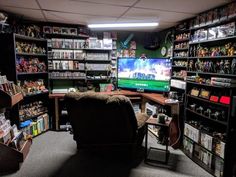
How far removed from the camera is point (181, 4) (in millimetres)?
2535

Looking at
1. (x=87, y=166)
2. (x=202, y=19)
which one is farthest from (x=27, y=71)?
(x=202, y=19)

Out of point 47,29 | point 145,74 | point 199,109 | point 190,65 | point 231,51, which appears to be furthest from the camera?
point 145,74

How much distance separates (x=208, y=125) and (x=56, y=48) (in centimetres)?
337

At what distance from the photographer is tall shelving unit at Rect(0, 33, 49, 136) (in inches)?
123

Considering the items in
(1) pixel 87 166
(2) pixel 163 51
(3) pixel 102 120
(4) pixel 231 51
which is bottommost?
(1) pixel 87 166

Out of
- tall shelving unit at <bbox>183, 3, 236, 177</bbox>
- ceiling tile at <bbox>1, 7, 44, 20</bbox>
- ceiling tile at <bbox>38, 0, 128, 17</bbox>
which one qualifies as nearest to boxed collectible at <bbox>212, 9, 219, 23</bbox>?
tall shelving unit at <bbox>183, 3, 236, 177</bbox>

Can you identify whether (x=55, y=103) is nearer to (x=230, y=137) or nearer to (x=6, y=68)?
(x=6, y=68)

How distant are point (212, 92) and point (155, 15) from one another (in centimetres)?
155

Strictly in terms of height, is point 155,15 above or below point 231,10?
Answer: above

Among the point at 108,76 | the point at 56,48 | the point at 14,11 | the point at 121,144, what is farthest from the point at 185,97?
the point at 14,11

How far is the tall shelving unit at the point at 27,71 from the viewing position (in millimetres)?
3123

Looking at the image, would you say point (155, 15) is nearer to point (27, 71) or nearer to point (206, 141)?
point (206, 141)

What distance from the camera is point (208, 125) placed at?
115 inches

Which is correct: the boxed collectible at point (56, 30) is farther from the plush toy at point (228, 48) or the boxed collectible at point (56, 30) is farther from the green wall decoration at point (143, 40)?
the plush toy at point (228, 48)
